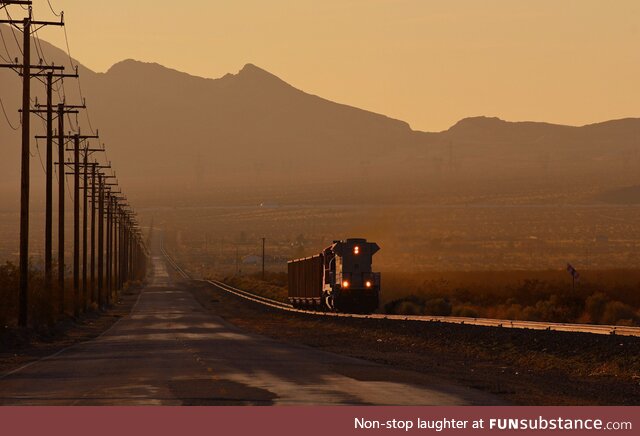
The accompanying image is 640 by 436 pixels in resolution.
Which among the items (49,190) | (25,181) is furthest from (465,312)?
(25,181)

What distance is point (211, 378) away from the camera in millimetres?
31141

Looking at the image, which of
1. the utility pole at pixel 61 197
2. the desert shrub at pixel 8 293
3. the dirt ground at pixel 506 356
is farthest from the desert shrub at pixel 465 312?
the desert shrub at pixel 8 293

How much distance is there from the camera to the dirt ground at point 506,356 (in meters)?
29.6

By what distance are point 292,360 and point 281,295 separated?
83.7m

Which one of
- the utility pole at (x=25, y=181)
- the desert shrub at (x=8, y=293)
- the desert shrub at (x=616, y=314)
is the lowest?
the desert shrub at (x=616, y=314)

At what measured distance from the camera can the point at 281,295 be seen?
403 feet

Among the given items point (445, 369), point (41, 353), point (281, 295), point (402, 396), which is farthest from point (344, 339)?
point (281, 295)

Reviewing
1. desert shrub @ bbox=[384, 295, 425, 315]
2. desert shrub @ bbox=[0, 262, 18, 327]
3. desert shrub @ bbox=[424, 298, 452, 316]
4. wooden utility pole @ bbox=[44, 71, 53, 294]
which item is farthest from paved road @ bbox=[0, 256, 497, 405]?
desert shrub @ bbox=[384, 295, 425, 315]

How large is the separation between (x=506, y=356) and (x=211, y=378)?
12.0 meters

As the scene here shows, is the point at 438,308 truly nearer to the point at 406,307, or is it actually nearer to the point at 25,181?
the point at 406,307

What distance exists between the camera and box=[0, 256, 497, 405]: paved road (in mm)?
25750

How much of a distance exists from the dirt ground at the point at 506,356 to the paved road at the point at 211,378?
56.9 inches

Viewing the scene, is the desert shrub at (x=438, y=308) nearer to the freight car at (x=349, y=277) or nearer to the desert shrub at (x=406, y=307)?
the desert shrub at (x=406, y=307)

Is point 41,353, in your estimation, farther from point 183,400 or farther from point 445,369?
point 183,400
